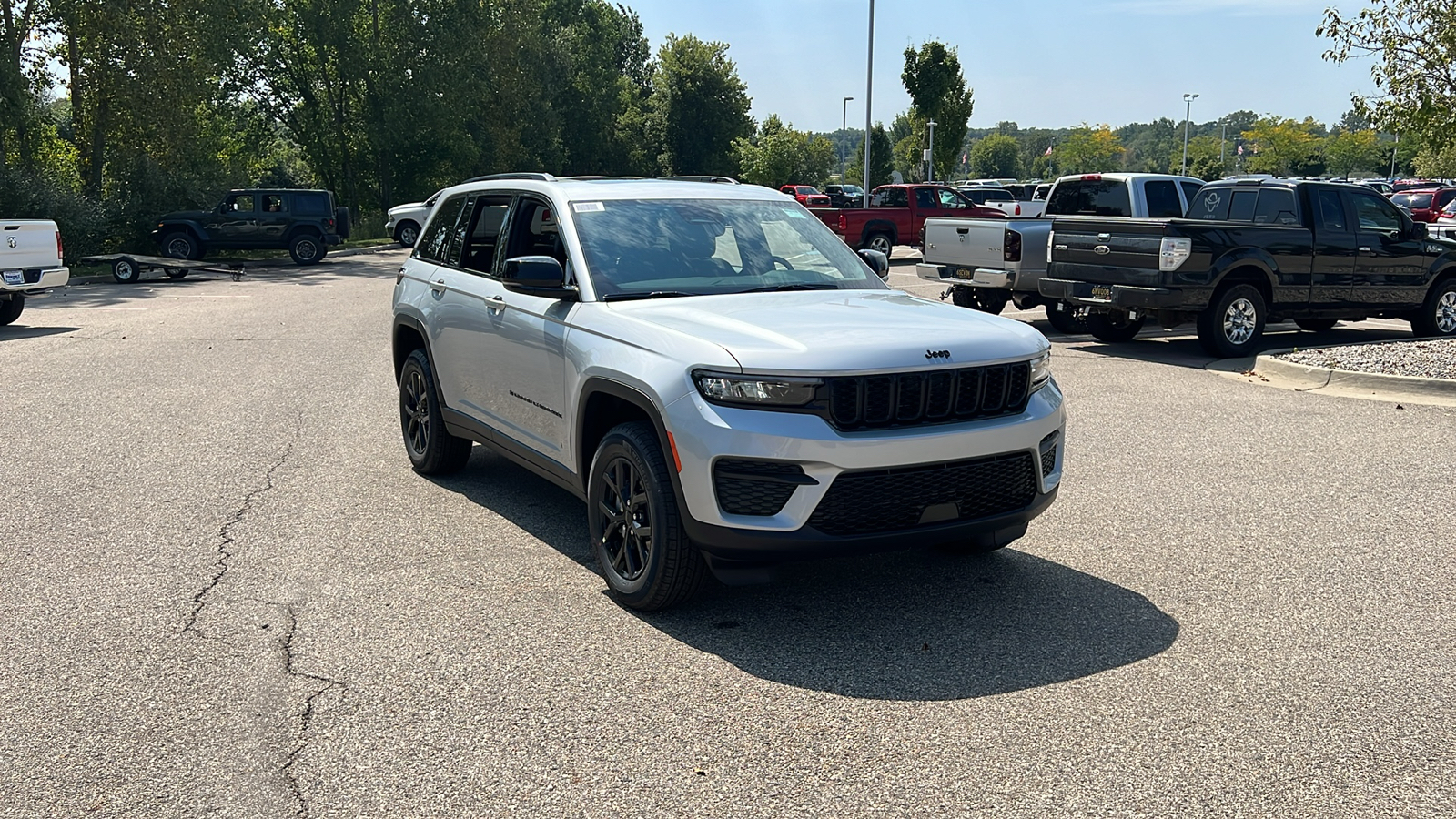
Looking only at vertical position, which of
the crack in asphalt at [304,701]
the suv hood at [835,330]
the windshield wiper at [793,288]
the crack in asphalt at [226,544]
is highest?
the windshield wiper at [793,288]

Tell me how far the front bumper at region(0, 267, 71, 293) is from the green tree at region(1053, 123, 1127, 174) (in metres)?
157

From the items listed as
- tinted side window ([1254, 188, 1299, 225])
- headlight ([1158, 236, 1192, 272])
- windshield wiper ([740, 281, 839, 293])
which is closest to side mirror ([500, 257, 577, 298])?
windshield wiper ([740, 281, 839, 293])

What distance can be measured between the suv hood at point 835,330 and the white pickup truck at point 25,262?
45.6 feet

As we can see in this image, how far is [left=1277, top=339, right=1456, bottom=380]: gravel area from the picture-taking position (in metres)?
11.6

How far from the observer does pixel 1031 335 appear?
5.41 metres

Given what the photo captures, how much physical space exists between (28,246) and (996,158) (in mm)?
174349

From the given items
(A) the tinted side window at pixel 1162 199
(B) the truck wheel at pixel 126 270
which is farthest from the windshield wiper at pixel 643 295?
(B) the truck wheel at pixel 126 270

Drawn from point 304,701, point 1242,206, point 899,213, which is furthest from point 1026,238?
point 899,213

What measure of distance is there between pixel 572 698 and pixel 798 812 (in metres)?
1.09

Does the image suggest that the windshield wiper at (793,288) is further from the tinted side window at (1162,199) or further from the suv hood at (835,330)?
the tinted side window at (1162,199)

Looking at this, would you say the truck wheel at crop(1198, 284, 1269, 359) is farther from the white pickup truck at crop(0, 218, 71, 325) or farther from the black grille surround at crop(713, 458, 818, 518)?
the white pickup truck at crop(0, 218, 71, 325)

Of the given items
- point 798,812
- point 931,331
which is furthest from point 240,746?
point 931,331

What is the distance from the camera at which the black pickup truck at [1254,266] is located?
13.4 m

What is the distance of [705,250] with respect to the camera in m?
6.29
